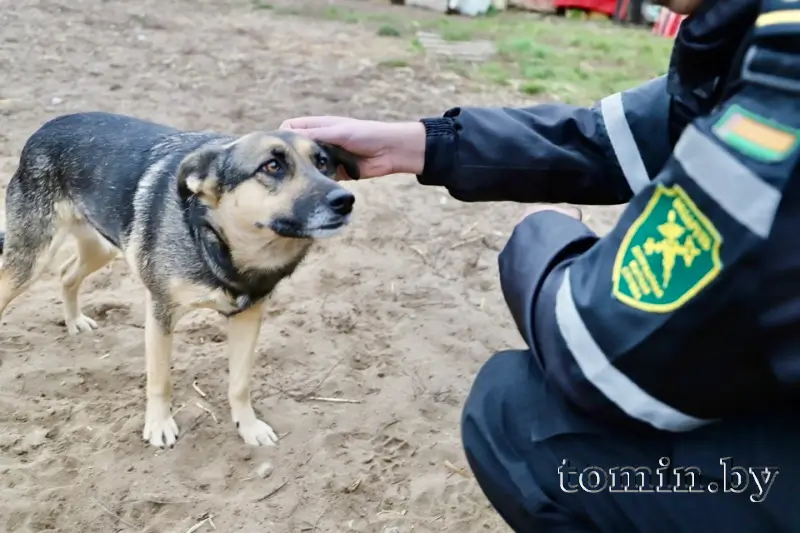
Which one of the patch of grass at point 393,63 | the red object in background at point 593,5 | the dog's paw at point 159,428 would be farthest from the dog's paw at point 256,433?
the red object in background at point 593,5

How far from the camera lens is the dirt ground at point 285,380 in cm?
280

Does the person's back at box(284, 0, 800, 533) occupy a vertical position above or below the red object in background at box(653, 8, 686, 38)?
above

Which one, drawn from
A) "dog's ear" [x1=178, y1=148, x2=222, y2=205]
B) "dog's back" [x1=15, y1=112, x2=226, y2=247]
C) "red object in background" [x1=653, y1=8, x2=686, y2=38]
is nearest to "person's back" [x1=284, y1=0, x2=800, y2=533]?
"dog's ear" [x1=178, y1=148, x2=222, y2=205]

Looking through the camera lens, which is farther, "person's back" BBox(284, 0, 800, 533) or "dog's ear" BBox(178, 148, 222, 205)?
"dog's ear" BBox(178, 148, 222, 205)

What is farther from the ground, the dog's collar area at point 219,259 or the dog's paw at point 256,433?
the dog's collar area at point 219,259

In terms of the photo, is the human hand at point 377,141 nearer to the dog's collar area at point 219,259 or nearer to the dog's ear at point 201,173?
the dog's ear at point 201,173

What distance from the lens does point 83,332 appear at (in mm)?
3652

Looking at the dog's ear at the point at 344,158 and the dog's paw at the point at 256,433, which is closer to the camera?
the dog's ear at the point at 344,158

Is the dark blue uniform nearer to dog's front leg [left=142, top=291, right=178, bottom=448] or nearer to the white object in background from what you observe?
dog's front leg [left=142, top=291, right=178, bottom=448]

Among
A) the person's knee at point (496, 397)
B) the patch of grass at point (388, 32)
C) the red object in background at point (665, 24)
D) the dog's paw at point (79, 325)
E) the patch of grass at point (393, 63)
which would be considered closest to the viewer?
the person's knee at point (496, 397)

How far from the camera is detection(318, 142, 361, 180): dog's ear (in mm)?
2709

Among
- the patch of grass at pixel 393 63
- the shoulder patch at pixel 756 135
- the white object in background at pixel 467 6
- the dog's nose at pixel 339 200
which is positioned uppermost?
the shoulder patch at pixel 756 135

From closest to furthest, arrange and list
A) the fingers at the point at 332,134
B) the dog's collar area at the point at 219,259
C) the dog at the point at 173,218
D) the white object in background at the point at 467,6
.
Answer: the fingers at the point at 332,134 → the dog at the point at 173,218 → the dog's collar area at the point at 219,259 → the white object in background at the point at 467,6

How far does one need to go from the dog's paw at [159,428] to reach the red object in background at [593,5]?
1057 cm
